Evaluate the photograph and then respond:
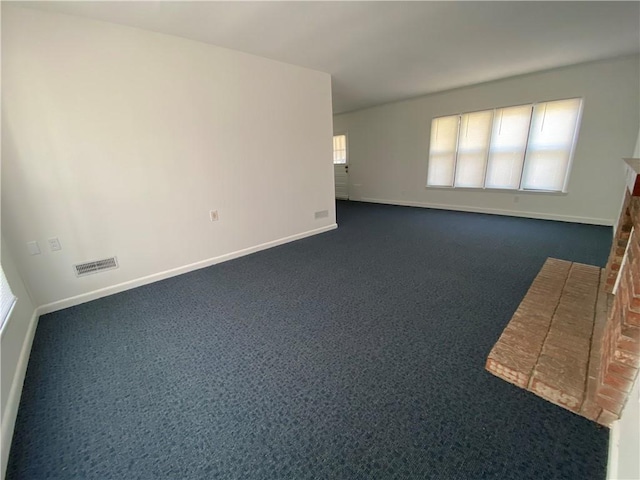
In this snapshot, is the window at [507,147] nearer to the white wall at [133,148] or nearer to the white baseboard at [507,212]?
the white baseboard at [507,212]

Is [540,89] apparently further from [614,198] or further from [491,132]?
[614,198]

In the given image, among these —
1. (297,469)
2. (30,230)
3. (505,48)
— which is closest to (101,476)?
(297,469)

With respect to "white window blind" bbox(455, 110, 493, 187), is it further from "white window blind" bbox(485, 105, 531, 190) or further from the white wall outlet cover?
the white wall outlet cover

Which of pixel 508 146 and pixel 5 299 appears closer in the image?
pixel 5 299

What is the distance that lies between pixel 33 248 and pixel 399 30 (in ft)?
12.9

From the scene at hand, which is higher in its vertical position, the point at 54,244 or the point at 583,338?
the point at 54,244

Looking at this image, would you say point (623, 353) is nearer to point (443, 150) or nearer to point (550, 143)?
point (550, 143)

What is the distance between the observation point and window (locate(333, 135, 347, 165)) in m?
7.20

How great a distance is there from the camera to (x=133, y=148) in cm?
249

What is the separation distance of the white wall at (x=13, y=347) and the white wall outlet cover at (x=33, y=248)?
14 centimetres

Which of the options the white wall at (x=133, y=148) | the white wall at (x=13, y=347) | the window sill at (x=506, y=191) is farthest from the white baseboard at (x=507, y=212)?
the white wall at (x=13, y=347)

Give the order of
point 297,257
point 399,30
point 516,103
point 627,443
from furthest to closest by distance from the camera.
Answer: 1. point 516,103
2. point 297,257
3. point 399,30
4. point 627,443

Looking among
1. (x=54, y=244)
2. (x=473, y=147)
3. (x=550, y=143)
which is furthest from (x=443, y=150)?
(x=54, y=244)

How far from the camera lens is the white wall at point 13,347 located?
1.23 m
